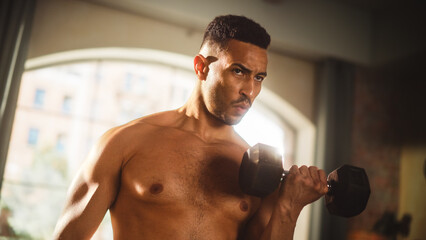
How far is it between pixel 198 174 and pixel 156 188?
0.16m

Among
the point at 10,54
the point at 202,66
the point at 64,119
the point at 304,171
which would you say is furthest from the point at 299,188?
the point at 64,119

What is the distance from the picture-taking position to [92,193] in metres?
1.32

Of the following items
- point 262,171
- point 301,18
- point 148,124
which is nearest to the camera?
point 262,171

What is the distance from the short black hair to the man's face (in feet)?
0.08

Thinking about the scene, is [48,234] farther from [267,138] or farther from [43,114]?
[267,138]

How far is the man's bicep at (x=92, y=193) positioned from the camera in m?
1.31

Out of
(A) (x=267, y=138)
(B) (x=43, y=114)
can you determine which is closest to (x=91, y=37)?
(B) (x=43, y=114)

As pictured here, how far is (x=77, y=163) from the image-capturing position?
3.76 m

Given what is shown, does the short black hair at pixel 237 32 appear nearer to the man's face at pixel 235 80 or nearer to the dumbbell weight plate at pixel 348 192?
the man's face at pixel 235 80

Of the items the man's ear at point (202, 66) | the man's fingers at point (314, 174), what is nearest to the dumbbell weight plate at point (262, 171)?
the man's fingers at point (314, 174)

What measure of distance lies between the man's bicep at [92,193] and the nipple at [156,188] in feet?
0.41

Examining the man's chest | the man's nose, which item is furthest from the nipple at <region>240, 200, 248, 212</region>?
the man's nose

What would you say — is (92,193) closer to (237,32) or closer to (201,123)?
(201,123)

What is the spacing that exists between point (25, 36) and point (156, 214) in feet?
8.50
